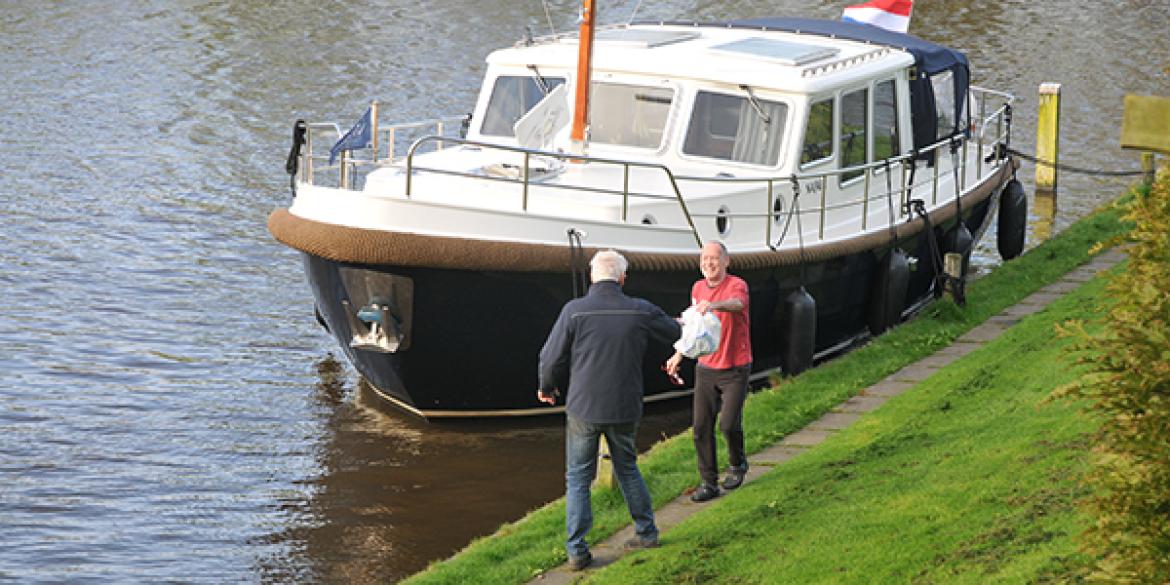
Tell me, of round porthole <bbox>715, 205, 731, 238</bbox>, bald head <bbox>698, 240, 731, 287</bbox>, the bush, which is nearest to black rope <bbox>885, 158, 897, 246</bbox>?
round porthole <bbox>715, 205, 731, 238</bbox>

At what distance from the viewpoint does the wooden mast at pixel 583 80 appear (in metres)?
15.3

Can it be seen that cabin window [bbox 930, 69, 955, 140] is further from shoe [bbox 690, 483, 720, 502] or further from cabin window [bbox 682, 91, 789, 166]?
shoe [bbox 690, 483, 720, 502]

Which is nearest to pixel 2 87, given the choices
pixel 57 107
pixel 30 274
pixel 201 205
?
pixel 57 107

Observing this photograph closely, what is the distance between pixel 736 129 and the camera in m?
16.0

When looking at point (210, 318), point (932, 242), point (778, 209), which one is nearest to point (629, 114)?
point (778, 209)

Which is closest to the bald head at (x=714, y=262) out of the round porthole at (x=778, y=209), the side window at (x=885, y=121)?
the round porthole at (x=778, y=209)

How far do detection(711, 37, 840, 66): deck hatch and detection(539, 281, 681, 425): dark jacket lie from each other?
6.95 metres

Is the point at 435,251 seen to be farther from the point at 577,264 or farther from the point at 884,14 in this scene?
the point at 884,14

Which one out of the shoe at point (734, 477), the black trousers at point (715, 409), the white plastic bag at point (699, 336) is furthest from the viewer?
the shoe at point (734, 477)

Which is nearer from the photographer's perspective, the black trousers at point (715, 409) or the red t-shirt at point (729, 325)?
the red t-shirt at point (729, 325)

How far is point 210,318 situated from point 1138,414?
13633 millimetres

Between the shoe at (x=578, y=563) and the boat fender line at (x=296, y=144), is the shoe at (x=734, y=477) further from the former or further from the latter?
the boat fender line at (x=296, y=144)

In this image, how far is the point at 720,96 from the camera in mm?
15930

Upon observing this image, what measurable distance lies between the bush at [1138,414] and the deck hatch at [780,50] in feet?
30.9
